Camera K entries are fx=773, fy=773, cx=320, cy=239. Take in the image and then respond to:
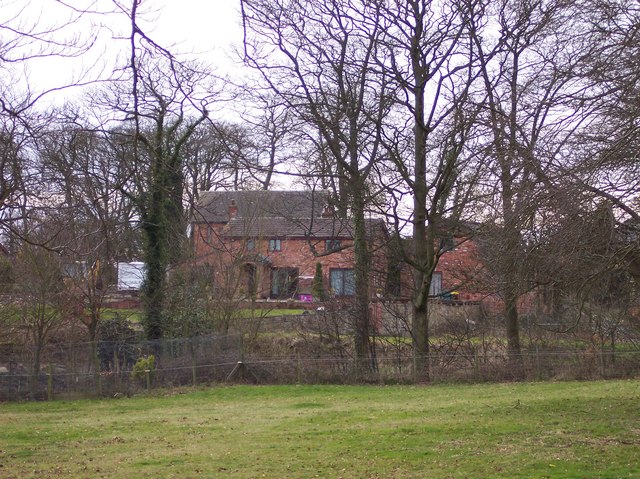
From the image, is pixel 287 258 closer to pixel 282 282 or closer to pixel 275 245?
pixel 275 245

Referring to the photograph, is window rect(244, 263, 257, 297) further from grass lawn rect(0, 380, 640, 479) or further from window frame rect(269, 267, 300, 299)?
grass lawn rect(0, 380, 640, 479)

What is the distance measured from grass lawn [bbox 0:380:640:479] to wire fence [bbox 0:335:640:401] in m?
2.20

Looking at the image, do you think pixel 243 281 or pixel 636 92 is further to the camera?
pixel 243 281

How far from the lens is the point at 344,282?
2917 centimetres

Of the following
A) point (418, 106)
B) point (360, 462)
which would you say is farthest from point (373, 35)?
point (360, 462)

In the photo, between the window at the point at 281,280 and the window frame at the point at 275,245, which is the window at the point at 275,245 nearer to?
the window frame at the point at 275,245

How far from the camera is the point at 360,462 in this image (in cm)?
1042

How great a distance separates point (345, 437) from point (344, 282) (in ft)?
54.3

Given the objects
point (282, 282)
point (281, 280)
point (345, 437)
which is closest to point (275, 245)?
point (281, 280)

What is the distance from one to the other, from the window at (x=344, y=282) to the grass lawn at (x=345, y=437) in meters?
8.00

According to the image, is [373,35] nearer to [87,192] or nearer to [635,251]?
[635,251]

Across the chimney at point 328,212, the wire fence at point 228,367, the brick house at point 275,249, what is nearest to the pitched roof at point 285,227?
the brick house at point 275,249

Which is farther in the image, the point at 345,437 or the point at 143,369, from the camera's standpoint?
the point at 143,369

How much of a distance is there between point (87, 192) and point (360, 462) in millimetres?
5453
